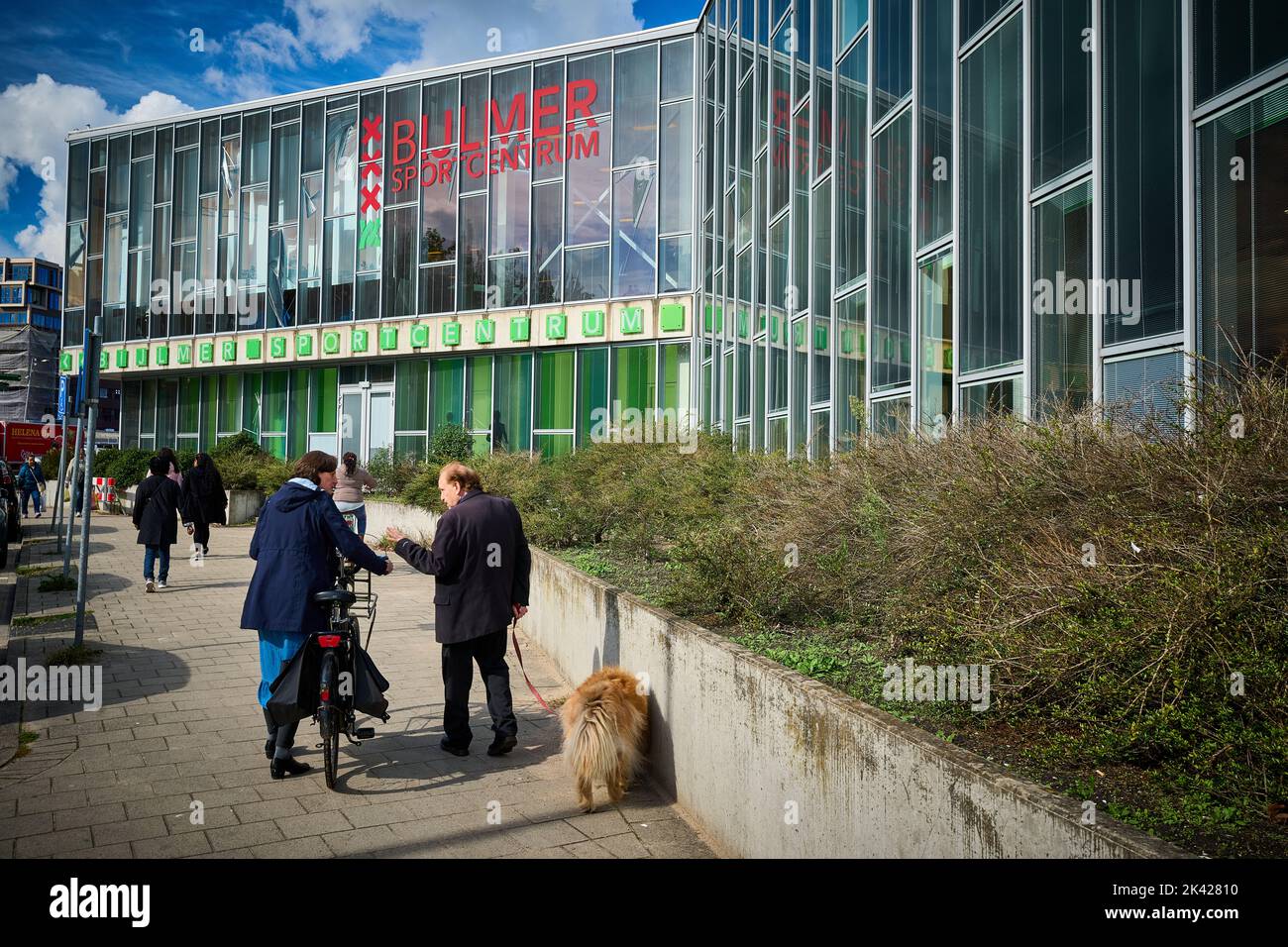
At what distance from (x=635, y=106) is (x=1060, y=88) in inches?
828

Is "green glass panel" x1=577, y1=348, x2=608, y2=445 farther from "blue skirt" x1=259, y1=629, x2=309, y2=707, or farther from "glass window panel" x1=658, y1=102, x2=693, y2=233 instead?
"blue skirt" x1=259, y1=629, x2=309, y2=707

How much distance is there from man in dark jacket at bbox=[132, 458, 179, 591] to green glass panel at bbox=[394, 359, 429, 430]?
17513 millimetres

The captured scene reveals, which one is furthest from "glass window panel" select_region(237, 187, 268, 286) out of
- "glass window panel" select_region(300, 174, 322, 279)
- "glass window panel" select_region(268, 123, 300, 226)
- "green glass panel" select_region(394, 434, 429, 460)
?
"green glass panel" select_region(394, 434, 429, 460)

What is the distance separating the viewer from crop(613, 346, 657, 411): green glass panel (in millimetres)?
27234

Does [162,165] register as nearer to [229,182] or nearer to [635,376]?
[229,182]

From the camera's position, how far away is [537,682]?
8805 millimetres

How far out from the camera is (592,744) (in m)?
5.43

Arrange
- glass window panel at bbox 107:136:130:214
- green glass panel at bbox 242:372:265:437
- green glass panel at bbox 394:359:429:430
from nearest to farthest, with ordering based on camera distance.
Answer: green glass panel at bbox 394:359:429:430, green glass panel at bbox 242:372:265:437, glass window panel at bbox 107:136:130:214

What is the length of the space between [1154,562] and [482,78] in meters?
29.8

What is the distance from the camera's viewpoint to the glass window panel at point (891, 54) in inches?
438

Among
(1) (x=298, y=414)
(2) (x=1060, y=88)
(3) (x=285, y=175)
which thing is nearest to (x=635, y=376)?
(1) (x=298, y=414)
